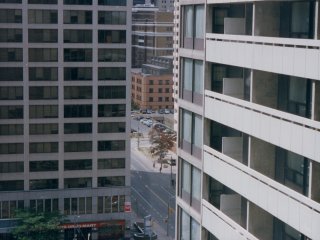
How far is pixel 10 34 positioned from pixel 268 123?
64262mm

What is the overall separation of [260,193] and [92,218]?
214 ft

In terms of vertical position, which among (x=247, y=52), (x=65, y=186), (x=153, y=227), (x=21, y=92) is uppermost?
(x=247, y=52)

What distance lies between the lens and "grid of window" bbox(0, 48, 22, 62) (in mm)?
78938

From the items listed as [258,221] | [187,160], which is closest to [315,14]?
[258,221]

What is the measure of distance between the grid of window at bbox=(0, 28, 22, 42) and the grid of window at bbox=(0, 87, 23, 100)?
18.5 feet

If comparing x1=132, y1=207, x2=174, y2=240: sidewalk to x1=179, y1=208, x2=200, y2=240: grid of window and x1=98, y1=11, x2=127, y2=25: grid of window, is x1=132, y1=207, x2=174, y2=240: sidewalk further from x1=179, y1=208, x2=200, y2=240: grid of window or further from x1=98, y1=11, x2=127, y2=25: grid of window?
x1=179, y1=208, x2=200, y2=240: grid of window

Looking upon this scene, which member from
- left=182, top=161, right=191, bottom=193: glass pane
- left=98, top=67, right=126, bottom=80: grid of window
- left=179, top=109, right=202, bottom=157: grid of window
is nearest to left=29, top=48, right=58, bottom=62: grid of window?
left=98, top=67, right=126, bottom=80: grid of window

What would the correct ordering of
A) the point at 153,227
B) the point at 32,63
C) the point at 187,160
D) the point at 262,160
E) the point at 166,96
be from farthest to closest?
the point at 166,96 → the point at 153,227 → the point at 32,63 → the point at 187,160 → the point at 262,160

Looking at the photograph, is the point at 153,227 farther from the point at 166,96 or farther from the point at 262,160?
the point at 166,96

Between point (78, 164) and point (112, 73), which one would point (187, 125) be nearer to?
point (112, 73)

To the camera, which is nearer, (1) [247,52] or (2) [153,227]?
(1) [247,52]

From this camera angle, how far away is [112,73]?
8144 centimetres

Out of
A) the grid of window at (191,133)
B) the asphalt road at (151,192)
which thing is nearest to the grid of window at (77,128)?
the asphalt road at (151,192)

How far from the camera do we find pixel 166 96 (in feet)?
596
